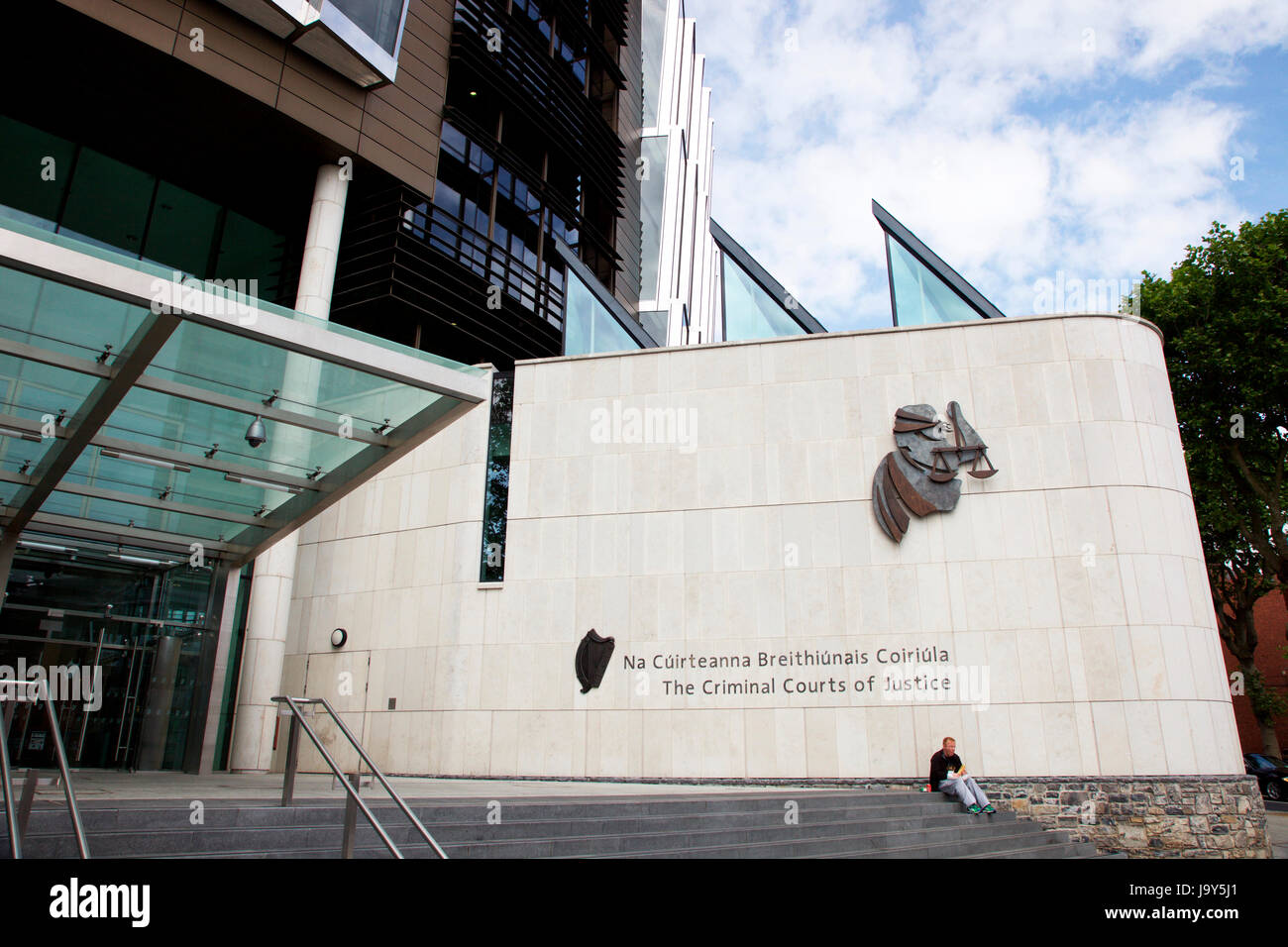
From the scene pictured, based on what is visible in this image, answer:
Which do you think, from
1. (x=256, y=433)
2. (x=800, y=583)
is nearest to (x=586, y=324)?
(x=800, y=583)

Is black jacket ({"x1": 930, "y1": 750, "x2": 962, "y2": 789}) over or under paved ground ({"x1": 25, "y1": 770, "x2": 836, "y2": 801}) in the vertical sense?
over

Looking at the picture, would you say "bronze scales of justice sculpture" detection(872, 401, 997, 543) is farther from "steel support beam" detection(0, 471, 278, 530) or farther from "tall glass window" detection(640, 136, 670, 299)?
"tall glass window" detection(640, 136, 670, 299)

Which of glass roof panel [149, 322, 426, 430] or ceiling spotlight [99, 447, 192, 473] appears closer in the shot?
glass roof panel [149, 322, 426, 430]

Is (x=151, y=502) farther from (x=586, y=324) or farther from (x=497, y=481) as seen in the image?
(x=586, y=324)

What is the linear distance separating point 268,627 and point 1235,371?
25.2 meters

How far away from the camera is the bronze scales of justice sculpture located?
14.2m

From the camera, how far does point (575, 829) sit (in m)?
7.73

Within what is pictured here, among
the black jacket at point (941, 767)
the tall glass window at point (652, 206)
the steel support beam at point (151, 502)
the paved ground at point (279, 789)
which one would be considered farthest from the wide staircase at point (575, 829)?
the tall glass window at point (652, 206)

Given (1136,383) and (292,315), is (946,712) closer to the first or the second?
(1136,383)

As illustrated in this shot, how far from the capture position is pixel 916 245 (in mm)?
18875

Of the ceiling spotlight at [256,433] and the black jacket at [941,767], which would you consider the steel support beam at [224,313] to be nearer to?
the ceiling spotlight at [256,433]

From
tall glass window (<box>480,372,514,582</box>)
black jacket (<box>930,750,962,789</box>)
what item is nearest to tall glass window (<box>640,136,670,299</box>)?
tall glass window (<box>480,372,514,582</box>)

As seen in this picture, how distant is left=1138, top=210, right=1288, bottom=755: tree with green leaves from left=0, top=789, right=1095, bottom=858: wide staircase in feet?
55.2
